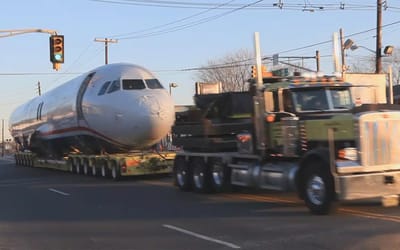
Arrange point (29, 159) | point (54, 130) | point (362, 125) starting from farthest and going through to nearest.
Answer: point (29, 159), point (54, 130), point (362, 125)

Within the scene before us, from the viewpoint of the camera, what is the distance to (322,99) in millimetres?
13836

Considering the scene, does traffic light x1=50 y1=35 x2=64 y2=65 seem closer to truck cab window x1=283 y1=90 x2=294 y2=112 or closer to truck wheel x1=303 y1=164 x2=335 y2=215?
truck cab window x1=283 y1=90 x2=294 y2=112

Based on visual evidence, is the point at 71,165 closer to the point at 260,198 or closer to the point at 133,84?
the point at 133,84

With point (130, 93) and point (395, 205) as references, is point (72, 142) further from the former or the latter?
point (395, 205)

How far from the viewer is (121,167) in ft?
74.0

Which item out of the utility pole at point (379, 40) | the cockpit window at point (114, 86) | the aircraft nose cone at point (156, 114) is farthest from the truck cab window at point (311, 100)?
the utility pole at point (379, 40)

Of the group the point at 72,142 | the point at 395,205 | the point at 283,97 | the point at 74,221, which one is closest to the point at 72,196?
the point at 74,221

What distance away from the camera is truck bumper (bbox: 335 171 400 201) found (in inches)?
437

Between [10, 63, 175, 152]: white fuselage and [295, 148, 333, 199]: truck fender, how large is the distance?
11051 millimetres

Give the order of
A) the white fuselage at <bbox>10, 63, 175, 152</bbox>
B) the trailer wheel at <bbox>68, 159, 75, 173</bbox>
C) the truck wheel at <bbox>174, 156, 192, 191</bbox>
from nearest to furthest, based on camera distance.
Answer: the truck wheel at <bbox>174, 156, 192, 191</bbox> → the white fuselage at <bbox>10, 63, 175, 152</bbox> → the trailer wheel at <bbox>68, 159, 75, 173</bbox>

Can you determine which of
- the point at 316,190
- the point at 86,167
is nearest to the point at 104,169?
the point at 86,167

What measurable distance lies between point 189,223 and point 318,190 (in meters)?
2.49

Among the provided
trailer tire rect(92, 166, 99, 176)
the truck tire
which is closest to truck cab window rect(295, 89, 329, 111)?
the truck tire

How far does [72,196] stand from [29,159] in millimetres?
22559
